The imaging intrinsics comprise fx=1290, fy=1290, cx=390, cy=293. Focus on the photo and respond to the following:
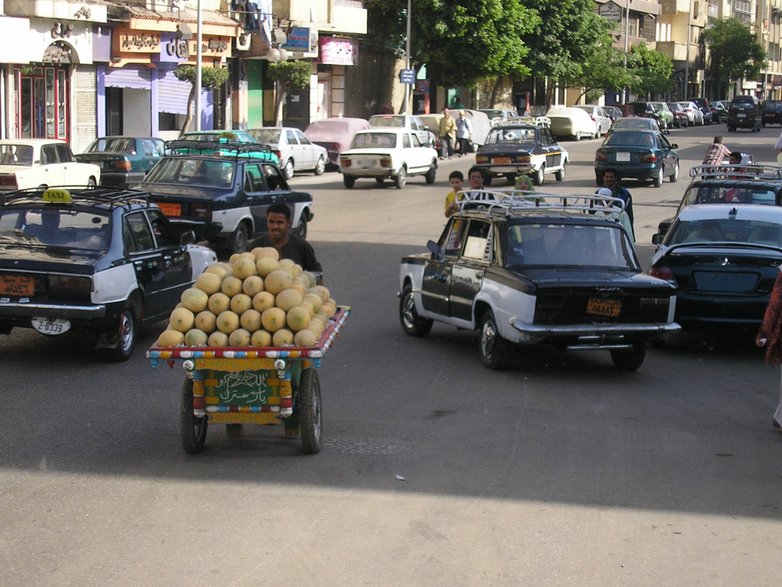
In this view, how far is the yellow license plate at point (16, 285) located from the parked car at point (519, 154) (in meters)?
22.9

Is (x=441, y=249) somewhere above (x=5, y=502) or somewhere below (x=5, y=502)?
above

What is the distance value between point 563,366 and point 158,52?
105 ft

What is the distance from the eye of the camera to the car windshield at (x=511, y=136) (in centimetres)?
3531

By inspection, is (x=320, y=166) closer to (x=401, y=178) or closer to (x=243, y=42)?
(x=401, y=178)

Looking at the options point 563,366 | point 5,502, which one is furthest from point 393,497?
point 563,366

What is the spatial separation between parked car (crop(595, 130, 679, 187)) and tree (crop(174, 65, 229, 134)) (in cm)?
1390

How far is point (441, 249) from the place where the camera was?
44.1ft

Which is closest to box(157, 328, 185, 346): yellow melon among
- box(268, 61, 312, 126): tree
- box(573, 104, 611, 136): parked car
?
box(268, 61, 312, 126): tree

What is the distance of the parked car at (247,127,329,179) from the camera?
37787 mm

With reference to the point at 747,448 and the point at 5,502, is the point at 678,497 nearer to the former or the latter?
the point at 747,448

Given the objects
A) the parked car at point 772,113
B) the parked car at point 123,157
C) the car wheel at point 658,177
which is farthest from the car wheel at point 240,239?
the parked car at point 772,113

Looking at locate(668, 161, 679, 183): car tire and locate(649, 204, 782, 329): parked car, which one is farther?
locate(668, 161, 679, 183): car tire

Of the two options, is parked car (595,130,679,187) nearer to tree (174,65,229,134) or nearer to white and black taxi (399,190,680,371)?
tree (174,65,229,134)

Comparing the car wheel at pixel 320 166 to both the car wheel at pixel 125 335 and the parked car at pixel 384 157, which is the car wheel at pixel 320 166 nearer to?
the parked car at pixel 384 157
